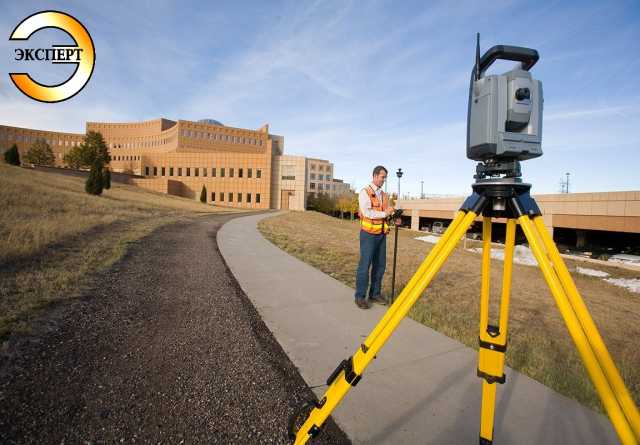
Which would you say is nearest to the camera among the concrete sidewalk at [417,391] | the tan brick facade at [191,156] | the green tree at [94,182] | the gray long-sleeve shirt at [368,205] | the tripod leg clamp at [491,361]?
the tripod leg clamp at [491,361]

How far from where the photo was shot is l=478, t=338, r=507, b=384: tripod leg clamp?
1550 millimetres

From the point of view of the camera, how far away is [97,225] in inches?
447

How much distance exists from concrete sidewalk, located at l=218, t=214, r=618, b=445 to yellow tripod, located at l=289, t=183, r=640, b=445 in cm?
55

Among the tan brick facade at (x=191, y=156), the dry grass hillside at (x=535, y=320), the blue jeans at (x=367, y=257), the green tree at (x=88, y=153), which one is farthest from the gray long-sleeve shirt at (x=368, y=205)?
the green tree at (x=88, y=153)

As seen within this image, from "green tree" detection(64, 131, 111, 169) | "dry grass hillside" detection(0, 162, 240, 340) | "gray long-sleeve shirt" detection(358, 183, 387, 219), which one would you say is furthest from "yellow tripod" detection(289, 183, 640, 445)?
"green tree" detection(64, 131, 111, 169)

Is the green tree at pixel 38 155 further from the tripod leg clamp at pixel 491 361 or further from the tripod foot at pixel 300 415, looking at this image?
the tripod leg clamp at pixel 491 361

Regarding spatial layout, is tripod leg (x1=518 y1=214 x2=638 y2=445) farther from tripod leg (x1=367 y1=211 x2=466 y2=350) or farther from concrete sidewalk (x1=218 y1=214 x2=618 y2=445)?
concrete sidewalk (x1=218 y1=214 x2=618 y2=445)

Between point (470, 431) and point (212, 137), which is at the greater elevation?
point (212, 137)

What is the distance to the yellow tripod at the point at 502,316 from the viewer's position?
1.11 meters

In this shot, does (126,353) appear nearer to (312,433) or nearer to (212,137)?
(312,433)

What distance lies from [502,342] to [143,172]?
73.8m

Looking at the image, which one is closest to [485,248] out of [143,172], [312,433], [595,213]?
[312,433]

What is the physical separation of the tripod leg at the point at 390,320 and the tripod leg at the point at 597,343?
1.18ft

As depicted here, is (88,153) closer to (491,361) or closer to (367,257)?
(367,257)
